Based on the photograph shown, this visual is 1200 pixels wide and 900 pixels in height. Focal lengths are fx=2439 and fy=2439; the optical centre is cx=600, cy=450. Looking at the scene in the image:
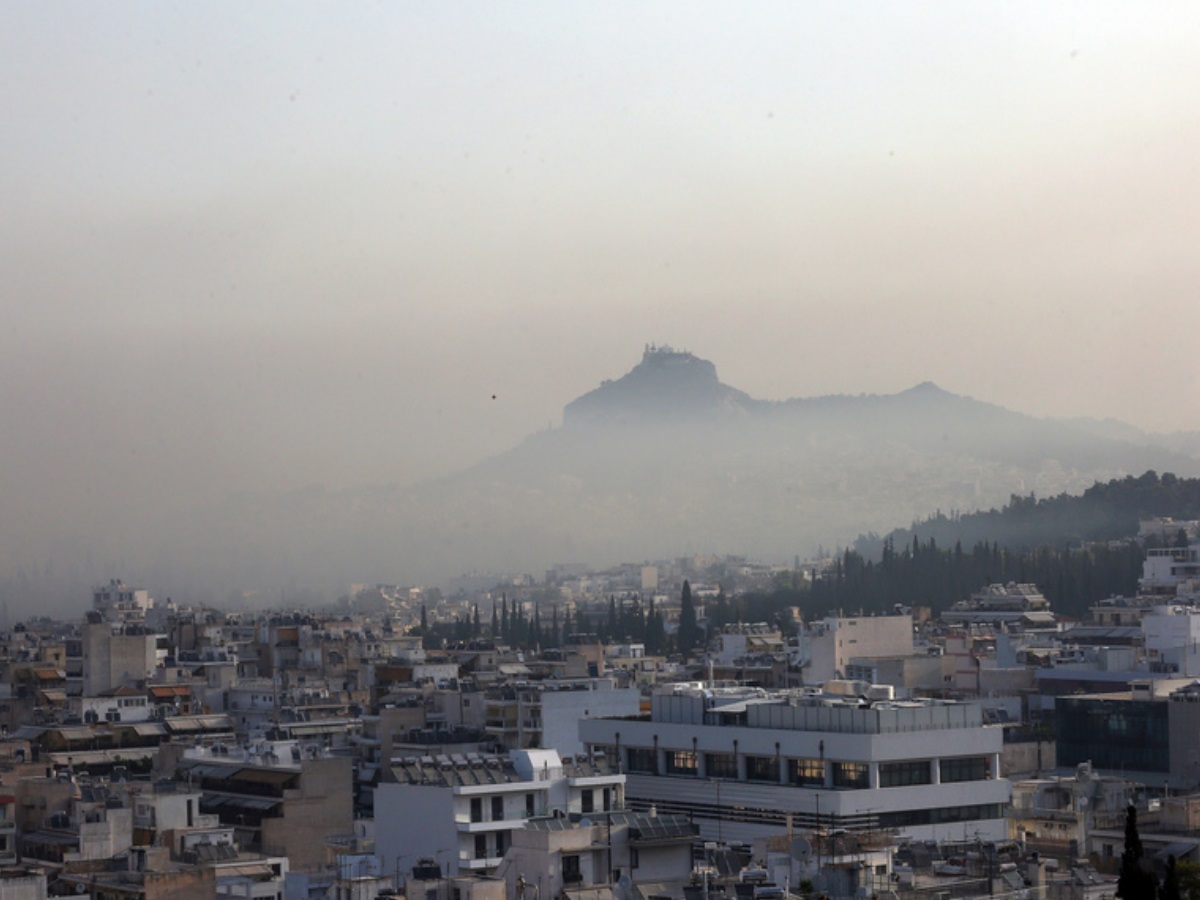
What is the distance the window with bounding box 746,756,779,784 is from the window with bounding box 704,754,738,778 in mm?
423

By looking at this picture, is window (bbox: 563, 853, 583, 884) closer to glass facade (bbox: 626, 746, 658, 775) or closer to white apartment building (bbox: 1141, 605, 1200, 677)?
glass facade (bbox: 626, 746, 658, 775)

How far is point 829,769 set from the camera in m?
47.9

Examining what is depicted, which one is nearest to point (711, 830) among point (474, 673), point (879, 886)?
point (879, 886)

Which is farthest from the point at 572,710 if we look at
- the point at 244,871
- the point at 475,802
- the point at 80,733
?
the point at 244,871

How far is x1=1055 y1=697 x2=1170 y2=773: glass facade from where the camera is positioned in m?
60.8

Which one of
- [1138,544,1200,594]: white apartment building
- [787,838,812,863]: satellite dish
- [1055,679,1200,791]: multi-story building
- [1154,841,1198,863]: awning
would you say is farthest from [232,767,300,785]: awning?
[1138,544,1200,594]: white apartment building

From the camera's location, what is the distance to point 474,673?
84688 millimetres

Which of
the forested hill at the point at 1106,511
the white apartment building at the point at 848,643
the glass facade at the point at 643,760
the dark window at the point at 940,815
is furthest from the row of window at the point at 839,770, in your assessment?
the forested hill at the point at 1106,511

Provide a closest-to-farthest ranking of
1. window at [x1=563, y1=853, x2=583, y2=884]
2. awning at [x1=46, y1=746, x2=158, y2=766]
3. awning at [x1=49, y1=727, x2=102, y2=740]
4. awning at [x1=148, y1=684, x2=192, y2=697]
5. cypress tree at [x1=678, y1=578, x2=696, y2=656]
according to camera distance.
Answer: window at [x1=563, y1=853, x2=583, y2=884] < awning at [x1=46, y1=746, x2=158, y2=766] < awning at [x1=49, y1=727, x2=102, y2=740] < awning at [x1=148, y1=684, x2=192, y2=697] < cypress tree at [x1=678, y1=578, x2=696, y2=656]

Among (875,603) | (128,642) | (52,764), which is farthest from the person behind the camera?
(875,603)

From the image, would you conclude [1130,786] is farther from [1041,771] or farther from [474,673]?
[474,673]

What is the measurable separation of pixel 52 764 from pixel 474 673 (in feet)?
85.5

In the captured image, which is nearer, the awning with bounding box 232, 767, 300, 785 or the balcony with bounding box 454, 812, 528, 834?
the balcony with bounding box 454, 812, 528, 834

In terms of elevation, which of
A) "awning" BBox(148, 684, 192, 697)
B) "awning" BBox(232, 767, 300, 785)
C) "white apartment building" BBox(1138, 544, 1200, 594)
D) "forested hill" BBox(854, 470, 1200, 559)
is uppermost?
"forested hill" BBox(854, 470, 1200, 559)
